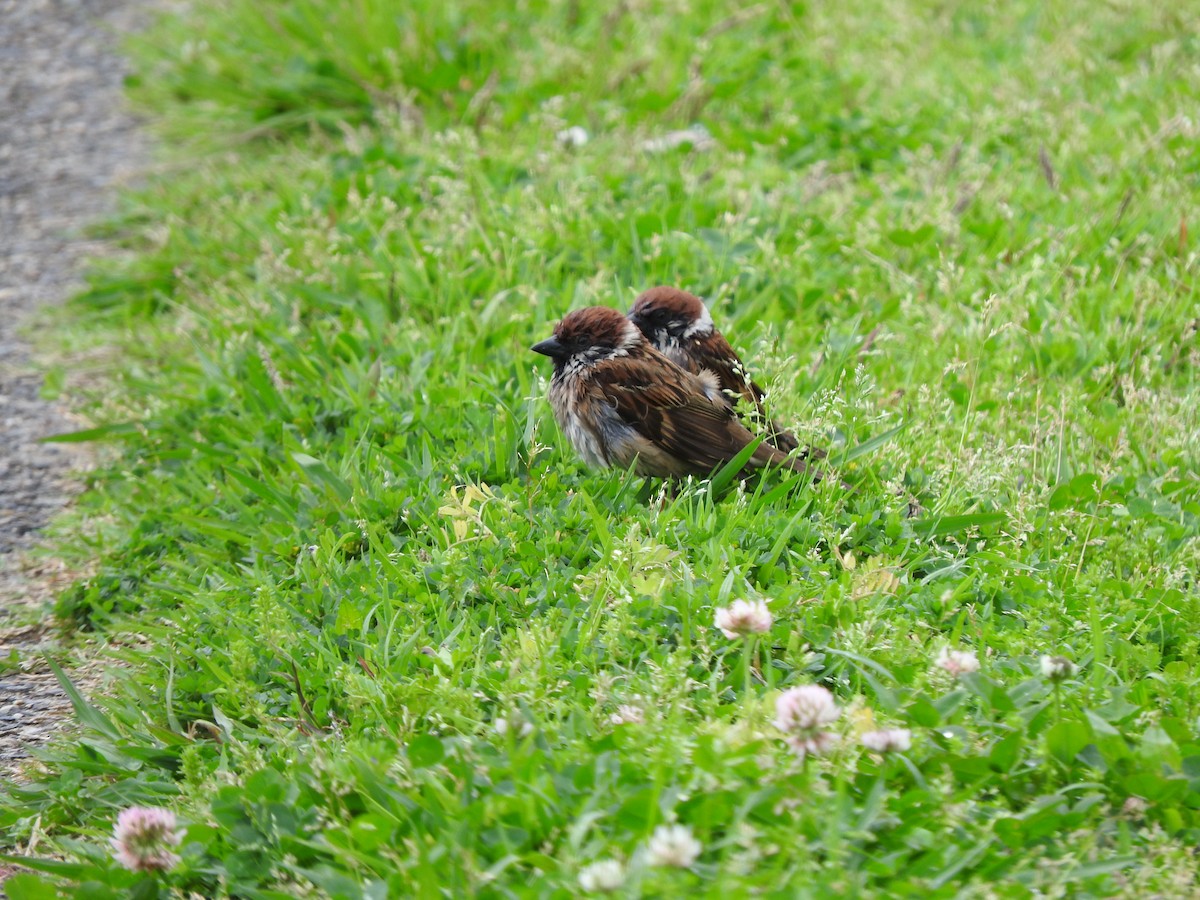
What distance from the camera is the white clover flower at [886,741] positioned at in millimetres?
2977

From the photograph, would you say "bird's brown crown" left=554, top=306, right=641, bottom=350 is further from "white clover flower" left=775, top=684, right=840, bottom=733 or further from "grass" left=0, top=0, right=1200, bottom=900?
"white clover flower" left=775, top=684, right=840, bottom=733

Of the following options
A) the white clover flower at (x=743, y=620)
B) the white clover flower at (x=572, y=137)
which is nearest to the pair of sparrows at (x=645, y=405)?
the white clover flower at (x=743, y=620)

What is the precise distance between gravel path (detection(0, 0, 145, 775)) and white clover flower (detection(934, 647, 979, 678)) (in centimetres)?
265

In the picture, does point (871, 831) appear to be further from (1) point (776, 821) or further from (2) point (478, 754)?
(2) point (478, 754)

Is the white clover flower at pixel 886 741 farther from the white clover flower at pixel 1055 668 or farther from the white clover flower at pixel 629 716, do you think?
the white clover flower at pixel 629 716

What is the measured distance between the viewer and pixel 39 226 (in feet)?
24.5

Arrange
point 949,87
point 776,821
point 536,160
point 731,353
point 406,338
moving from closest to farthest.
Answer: point 776,821 < point 731,353 < point 406,338 < point 536,160 < point 949,87

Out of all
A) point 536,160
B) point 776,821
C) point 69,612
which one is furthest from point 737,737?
point 536,160

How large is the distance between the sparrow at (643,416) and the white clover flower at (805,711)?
1.50 m

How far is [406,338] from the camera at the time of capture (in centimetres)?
543

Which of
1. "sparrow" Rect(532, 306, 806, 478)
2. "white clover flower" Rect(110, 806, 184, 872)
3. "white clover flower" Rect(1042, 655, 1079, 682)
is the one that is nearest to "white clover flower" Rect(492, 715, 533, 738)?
"white clover flower" Rect(110, 806, 184, 872)

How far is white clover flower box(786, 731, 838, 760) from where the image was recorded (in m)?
2.92

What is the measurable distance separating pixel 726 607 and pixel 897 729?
0.66 m

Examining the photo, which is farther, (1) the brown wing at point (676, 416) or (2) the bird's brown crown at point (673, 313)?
Result: (2) the bird's brown crown at point (673, 313)
